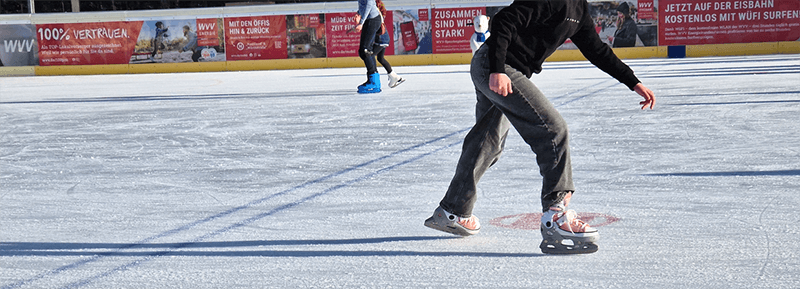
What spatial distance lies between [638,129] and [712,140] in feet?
2.33

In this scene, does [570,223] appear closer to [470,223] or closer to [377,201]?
[470,223]

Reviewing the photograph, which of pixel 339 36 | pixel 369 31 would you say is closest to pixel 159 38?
pixel 339 36

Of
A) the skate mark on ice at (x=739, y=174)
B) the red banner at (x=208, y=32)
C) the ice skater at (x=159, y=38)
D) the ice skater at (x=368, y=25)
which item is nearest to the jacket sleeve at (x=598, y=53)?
the skate mark on ice at (x=739, y=174)

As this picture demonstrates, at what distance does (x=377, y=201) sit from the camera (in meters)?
3.77

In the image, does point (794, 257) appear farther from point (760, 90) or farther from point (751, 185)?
point (760, 90)

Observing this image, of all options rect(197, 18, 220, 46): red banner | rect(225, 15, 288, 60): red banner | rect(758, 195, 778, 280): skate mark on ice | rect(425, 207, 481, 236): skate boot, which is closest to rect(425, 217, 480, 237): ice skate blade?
rect(425, 207, 481, 236): skate boot

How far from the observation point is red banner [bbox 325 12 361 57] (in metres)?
21.0

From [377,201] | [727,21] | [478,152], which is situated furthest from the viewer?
[727,21]

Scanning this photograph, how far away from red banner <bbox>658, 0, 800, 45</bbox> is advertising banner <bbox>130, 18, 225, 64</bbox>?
10869mm

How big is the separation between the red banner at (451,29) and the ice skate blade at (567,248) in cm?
1834

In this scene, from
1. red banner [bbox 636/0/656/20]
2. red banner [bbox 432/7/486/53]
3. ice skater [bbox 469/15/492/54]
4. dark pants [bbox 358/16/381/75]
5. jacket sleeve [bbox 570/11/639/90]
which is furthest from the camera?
red banner [bbox 432/7/486/53]

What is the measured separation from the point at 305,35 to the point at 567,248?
19.0 m

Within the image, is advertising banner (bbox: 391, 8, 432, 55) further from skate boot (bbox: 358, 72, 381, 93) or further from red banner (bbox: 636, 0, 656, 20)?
skate boot (bbox: 358, 72, 381, 93)

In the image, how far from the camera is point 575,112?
740cm
